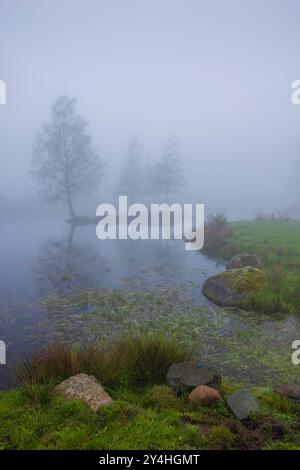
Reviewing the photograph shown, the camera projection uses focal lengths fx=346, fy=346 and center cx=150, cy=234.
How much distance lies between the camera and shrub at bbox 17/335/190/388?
26.6 feet

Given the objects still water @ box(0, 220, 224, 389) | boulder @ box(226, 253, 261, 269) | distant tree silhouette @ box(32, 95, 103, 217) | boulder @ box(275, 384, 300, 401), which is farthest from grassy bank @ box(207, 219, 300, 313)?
distant tree silhouette @ box(32, 95, 103, 217)

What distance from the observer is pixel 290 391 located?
25.0ft

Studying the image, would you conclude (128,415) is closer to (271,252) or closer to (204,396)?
(204,396)

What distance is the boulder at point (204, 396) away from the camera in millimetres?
7039

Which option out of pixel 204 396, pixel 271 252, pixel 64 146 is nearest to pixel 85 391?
pixel 204 396

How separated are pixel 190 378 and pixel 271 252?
52.2 ft

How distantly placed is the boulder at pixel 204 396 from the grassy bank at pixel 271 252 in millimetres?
7764

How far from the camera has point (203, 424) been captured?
6.31m

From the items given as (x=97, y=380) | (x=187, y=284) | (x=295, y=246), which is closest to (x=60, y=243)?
(x=187, y=284)

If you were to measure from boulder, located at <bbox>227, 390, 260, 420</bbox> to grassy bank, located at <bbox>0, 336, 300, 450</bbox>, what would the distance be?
5.3 inches

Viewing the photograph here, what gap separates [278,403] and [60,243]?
2566 centimetres

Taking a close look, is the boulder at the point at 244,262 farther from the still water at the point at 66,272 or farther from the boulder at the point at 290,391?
the boulder at the point at 290,391

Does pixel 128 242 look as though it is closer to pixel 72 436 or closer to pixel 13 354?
pixel 13 354

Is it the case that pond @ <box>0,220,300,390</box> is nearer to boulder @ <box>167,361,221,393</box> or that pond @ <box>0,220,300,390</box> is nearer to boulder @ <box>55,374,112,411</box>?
boulder @ <box>167,361,221,393</box>
